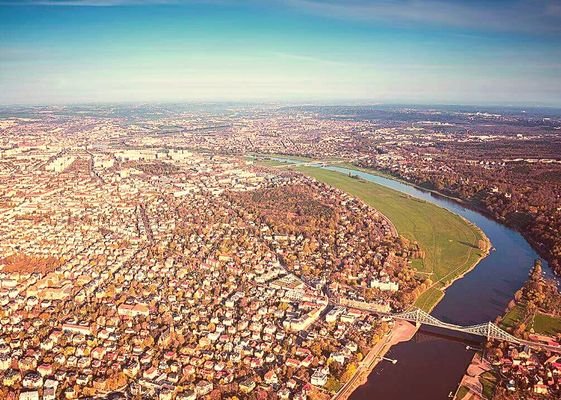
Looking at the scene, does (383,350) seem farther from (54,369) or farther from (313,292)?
(54,369)

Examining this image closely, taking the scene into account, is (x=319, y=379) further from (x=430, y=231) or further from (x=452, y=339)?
(x=430, y=231)

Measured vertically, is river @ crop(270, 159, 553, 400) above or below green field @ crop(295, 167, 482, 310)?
below

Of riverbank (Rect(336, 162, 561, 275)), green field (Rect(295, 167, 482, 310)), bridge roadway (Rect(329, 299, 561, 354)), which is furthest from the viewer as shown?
riverbank (Rect(336, 162, 561, 275))

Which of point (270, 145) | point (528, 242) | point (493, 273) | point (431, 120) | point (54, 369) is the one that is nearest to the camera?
point (54, 369)

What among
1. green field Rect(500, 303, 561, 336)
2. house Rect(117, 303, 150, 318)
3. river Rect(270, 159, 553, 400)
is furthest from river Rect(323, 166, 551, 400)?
house Rect(117, 303, 150, 318)

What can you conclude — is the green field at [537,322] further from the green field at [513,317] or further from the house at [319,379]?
the house at [319,379]

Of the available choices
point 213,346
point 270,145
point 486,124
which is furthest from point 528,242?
point 486,124

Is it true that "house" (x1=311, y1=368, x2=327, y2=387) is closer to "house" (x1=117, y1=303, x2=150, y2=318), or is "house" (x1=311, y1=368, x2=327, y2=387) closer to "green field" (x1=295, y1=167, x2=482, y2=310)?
"house" (x1=117, y1=303, x2=150, y2=318)
